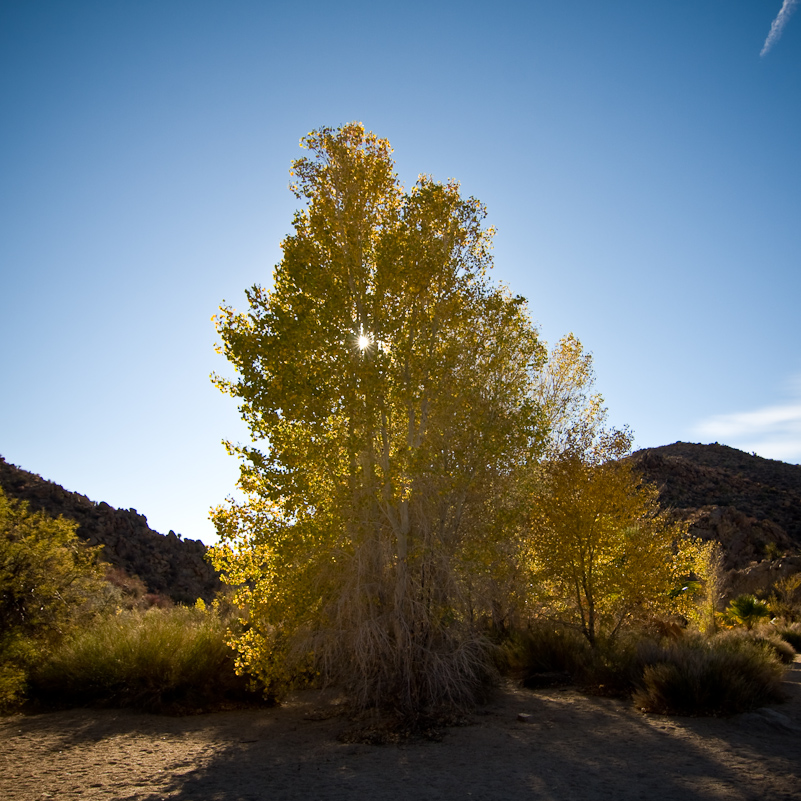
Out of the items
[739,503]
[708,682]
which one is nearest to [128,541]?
[708,682]

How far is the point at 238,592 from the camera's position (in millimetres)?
10156

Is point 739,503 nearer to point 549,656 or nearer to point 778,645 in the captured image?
point 778,645

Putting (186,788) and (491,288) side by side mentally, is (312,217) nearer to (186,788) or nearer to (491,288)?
(491,288)

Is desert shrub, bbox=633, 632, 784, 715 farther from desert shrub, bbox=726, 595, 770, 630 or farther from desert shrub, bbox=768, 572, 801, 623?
desert shrub, bbox=768, 572, 801, 623

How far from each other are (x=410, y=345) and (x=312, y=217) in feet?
9.93

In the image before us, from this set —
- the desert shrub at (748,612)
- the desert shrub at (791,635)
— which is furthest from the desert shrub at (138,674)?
the desert shrub at (748,612)

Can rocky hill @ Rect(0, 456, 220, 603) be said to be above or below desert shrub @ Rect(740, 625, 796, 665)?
above

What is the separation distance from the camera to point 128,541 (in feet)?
113

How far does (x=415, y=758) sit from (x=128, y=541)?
103ft

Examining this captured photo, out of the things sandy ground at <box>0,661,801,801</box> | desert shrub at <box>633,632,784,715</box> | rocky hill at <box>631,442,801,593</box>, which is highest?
rocky hill at <box>631,442,801,593</box>

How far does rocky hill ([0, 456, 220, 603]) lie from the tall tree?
24.0 m

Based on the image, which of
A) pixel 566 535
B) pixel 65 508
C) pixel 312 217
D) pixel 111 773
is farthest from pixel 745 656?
pixel 65 508

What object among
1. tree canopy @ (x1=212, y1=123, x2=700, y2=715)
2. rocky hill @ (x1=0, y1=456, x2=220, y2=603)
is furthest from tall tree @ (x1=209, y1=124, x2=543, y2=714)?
rocky hill @ (x1=0, y1=456, x2=220, y2=603)

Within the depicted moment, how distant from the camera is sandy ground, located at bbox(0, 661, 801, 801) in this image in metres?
6.37
